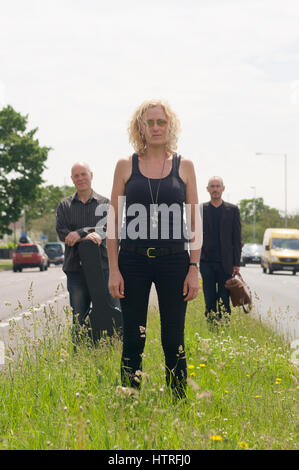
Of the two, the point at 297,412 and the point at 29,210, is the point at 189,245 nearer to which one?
the point at 297,412

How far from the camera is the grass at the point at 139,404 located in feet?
10.1

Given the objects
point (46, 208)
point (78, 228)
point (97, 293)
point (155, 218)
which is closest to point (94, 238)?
point (78, 228)

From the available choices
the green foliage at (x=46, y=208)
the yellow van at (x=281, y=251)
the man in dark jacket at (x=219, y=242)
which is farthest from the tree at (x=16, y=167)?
the man in dark jacket at (x=219, y=242)

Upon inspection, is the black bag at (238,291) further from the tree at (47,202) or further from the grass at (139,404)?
the tree at (47,202)

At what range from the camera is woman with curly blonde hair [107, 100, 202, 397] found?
12.3 feet

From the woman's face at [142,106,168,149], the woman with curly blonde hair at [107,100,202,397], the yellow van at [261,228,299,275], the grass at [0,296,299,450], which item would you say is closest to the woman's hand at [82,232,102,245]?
the grass at [0,296,299,450]

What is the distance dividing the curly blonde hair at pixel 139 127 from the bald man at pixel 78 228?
1972 millimetres

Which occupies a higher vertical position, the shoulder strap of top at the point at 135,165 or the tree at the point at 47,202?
the tree at the point at 47,202

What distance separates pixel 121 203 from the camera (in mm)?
3859

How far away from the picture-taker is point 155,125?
3.85 m

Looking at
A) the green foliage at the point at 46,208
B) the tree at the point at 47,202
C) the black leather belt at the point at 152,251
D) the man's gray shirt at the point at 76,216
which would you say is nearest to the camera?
the black leather belt at the point at 152,251

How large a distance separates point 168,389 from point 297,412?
0.77 m

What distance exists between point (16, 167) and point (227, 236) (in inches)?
1648

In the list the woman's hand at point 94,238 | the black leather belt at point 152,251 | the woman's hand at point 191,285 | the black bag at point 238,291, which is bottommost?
the black bag at point 238,291
